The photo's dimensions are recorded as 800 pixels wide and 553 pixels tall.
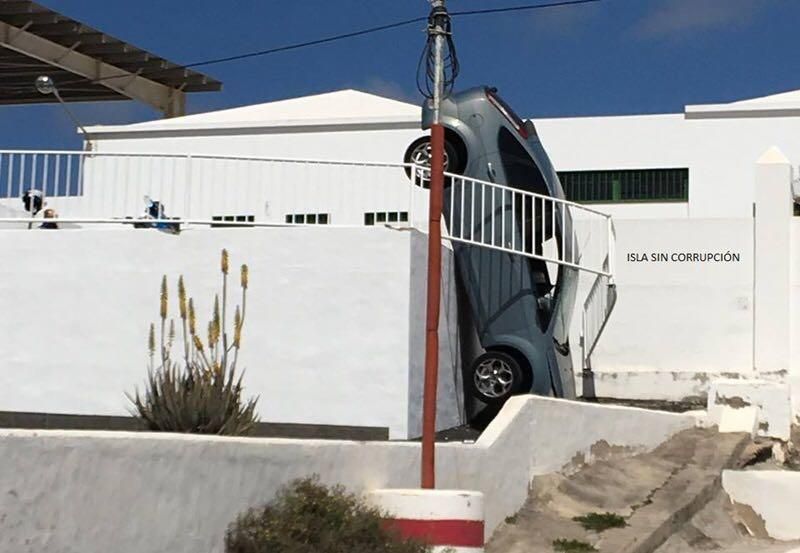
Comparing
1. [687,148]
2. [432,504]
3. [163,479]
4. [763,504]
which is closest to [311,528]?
[432,504]

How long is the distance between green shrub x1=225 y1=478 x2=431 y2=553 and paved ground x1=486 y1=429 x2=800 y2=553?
2.15 meters

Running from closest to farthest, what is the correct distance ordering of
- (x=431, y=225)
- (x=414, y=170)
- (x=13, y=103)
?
(x=431, y=225) < (x=414, y=170) < (x=13, y=103)

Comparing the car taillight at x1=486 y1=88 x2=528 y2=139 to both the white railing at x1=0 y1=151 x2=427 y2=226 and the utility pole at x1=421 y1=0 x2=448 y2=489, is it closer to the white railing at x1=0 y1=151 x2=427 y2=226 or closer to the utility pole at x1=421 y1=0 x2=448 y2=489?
the white railing at x1=0 y1=151 x2=427 y2=226

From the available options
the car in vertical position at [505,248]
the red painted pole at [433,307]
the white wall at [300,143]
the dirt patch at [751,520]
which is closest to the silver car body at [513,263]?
the car in vertical position at [505,248]

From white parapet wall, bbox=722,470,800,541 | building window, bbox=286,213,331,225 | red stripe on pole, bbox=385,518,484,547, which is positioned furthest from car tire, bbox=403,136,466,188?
red stripe on pole, bbox=385,518,484,547

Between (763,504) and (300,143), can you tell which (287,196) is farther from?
(300,143)

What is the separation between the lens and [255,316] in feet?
40.3

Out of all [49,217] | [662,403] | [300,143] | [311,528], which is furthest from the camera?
[300,143]

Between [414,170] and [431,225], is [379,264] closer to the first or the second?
[414,170]

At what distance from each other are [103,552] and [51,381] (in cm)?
562

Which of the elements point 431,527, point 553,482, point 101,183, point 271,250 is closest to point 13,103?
point 101,183

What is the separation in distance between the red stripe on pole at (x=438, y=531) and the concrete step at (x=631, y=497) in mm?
1651

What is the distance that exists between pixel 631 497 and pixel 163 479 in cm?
569

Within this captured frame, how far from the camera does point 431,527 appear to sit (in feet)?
28.6
